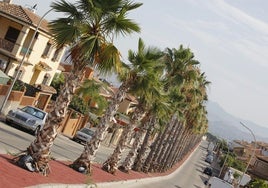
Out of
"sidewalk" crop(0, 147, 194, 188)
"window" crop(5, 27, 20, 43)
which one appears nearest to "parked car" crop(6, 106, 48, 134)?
"sidewalk" crop(0, 147, 194, 188)

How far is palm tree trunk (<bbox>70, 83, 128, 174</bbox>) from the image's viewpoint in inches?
876

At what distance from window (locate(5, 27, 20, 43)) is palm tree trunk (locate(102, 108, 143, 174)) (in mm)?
18929

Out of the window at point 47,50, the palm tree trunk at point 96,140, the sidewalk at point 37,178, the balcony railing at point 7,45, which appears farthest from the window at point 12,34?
the sidewalk at point 37,178

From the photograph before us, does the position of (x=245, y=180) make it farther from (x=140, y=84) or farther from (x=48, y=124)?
(x=48, y=124)

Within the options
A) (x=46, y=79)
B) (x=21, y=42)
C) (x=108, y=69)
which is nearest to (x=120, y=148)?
(x=108, y=69)

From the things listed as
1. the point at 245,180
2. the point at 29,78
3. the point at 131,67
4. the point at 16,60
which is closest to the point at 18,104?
the point at 16,60

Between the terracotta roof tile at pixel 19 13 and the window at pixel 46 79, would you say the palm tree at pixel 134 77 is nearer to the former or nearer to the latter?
the terracotta roof tile at pixel 19 13

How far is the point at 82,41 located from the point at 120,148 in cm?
1306

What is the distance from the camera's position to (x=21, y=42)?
4428 cm

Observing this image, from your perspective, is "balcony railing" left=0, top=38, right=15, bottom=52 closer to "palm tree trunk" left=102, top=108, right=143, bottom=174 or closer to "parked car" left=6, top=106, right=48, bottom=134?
"parked car" left=6, top=106, right=48, bottom=134

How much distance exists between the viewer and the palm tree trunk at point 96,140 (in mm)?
22259

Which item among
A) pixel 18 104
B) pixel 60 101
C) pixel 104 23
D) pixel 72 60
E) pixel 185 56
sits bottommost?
pixel 18 104

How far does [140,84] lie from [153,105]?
915cm

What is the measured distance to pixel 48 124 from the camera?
56.2 ft
